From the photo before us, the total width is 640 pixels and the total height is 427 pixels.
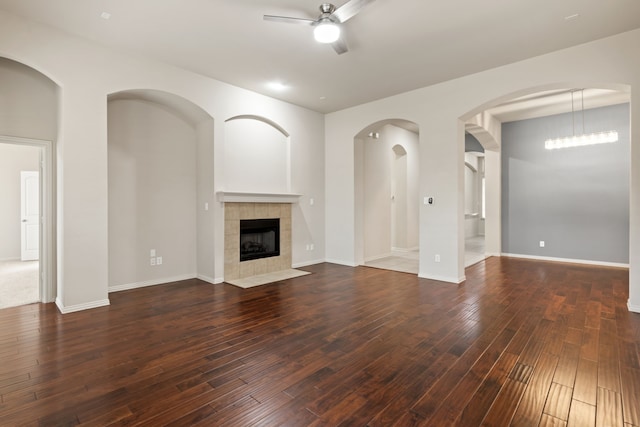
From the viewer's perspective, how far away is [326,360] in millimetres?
2447

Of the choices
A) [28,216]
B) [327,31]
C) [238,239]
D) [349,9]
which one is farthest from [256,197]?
[28,216]

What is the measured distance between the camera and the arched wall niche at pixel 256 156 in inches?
206

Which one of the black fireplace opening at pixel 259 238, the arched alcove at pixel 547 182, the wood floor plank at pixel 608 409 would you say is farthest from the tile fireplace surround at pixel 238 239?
the wood floor plank at pixel 608 409

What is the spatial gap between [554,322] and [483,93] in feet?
10.5

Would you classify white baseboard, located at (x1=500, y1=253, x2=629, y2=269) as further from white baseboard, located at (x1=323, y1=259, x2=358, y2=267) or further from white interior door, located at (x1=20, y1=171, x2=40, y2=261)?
white interior door, located at (x1=20, y1=171, x2=40, y2=261)

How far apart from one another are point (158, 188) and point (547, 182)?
780cm

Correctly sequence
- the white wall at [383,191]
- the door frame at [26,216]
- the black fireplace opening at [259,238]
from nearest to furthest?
the black fireplace opening at [259,238]
the door frame at [26,216]
the white wall at [383,191]

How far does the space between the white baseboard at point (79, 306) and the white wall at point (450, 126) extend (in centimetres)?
412

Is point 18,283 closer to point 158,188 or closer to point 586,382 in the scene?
point 158,188

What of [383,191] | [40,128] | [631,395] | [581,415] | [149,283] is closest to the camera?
[581,415]

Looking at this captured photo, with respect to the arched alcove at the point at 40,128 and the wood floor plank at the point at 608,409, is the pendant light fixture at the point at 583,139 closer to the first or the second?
the wood floor plank at the point at 608,409

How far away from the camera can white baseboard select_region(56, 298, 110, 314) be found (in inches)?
138

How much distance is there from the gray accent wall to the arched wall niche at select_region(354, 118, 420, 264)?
2.20 meters

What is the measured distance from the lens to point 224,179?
5.08 m
